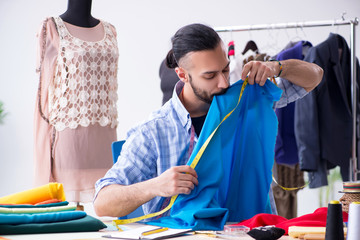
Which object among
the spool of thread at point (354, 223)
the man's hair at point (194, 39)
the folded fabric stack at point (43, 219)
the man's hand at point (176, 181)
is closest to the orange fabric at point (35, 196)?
the folded fabric stack at point (43, 219)

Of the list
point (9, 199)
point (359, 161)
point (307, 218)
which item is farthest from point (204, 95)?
point (359, 161)

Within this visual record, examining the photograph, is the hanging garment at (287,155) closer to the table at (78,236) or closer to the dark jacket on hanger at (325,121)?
the dark jacket on hanger at (325,121)

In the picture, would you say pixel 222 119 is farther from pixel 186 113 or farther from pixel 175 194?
pixel 175 194

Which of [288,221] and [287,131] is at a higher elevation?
[287,131]

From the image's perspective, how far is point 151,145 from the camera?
208 centimetres

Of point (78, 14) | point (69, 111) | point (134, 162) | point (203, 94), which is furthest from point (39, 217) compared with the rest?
point (78, 14)

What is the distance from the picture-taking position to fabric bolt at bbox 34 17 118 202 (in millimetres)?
2801

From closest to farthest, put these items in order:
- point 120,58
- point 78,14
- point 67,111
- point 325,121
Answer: point 67,111 → point 78,14 → point 325,121 → point 120,58

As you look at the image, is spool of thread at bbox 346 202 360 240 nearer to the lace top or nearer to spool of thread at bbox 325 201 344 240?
spool of thread at bbox 325 201 344 240

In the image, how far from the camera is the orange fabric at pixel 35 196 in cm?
195

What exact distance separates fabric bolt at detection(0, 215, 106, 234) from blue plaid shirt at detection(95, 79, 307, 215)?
305 mm

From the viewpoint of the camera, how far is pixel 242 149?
2070mm

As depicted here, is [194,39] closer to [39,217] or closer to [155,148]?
[155,148]

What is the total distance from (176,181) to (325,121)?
2.38 meters
